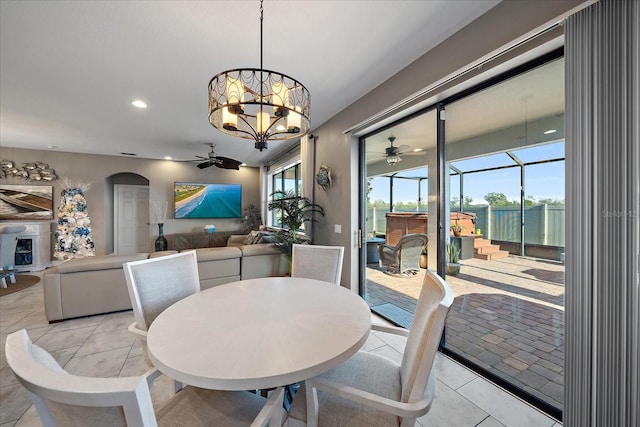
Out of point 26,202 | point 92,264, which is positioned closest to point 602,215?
point 92,264

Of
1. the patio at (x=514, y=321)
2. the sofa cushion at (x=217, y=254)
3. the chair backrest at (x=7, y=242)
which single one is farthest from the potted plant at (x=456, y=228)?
the chair backrest at (x=7, y=242)

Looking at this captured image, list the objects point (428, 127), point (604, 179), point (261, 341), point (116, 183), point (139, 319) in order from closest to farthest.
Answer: point (261, 341), point (604, 179), point (139, 319), point (428, 127), point (116, 183)

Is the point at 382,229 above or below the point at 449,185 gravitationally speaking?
below

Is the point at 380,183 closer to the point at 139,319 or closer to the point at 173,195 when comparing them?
the point at 139,319

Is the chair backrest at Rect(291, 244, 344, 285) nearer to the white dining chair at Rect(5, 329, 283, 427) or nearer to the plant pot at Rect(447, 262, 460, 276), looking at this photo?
the plant pot at Rect(447, 262, 460, 276)

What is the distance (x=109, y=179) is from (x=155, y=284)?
6465 mm

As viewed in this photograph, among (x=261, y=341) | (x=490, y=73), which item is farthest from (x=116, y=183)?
(x=490, y=73)

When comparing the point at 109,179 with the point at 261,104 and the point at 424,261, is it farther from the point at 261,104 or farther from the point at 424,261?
the point at 424,261

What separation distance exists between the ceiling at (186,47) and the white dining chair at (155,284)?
66.0 inches

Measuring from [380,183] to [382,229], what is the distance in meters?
0.60

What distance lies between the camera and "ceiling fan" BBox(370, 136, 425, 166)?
2.71 m

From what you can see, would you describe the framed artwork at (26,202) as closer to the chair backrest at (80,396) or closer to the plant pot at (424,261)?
the chair backrest at (80,396)

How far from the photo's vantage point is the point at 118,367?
6.75 ft

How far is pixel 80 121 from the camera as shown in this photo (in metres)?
3.69
